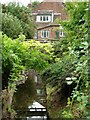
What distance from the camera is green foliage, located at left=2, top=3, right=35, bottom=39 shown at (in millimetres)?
5695

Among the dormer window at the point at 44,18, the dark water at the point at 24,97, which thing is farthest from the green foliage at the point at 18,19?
the dark water at the point at 24,97

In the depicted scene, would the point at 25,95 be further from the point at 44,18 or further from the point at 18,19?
the point at 18,19

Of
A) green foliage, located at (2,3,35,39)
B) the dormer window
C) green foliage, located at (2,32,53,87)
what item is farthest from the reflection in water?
the dormer window

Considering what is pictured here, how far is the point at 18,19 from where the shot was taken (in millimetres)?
6594

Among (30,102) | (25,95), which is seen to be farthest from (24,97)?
(30,102)

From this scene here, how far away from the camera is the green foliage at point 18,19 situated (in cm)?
570

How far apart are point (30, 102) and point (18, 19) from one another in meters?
3.58

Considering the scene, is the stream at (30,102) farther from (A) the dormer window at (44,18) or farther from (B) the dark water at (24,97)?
(A) the dormer window at (44,18)

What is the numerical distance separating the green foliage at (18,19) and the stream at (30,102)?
1508 millimetres

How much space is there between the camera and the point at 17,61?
2.51 meters

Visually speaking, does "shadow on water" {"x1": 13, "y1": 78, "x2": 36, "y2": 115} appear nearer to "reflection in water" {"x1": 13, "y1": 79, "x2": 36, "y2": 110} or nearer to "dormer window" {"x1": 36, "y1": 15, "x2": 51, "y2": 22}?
"reflection in water" {"x1": 13, "y1": 79, "x2": 36, "y2": 110}

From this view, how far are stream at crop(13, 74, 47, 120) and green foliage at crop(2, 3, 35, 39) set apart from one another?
1508mm

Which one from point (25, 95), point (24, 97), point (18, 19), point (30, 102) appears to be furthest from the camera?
point (18, 19)

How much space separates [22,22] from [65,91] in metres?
3.90
